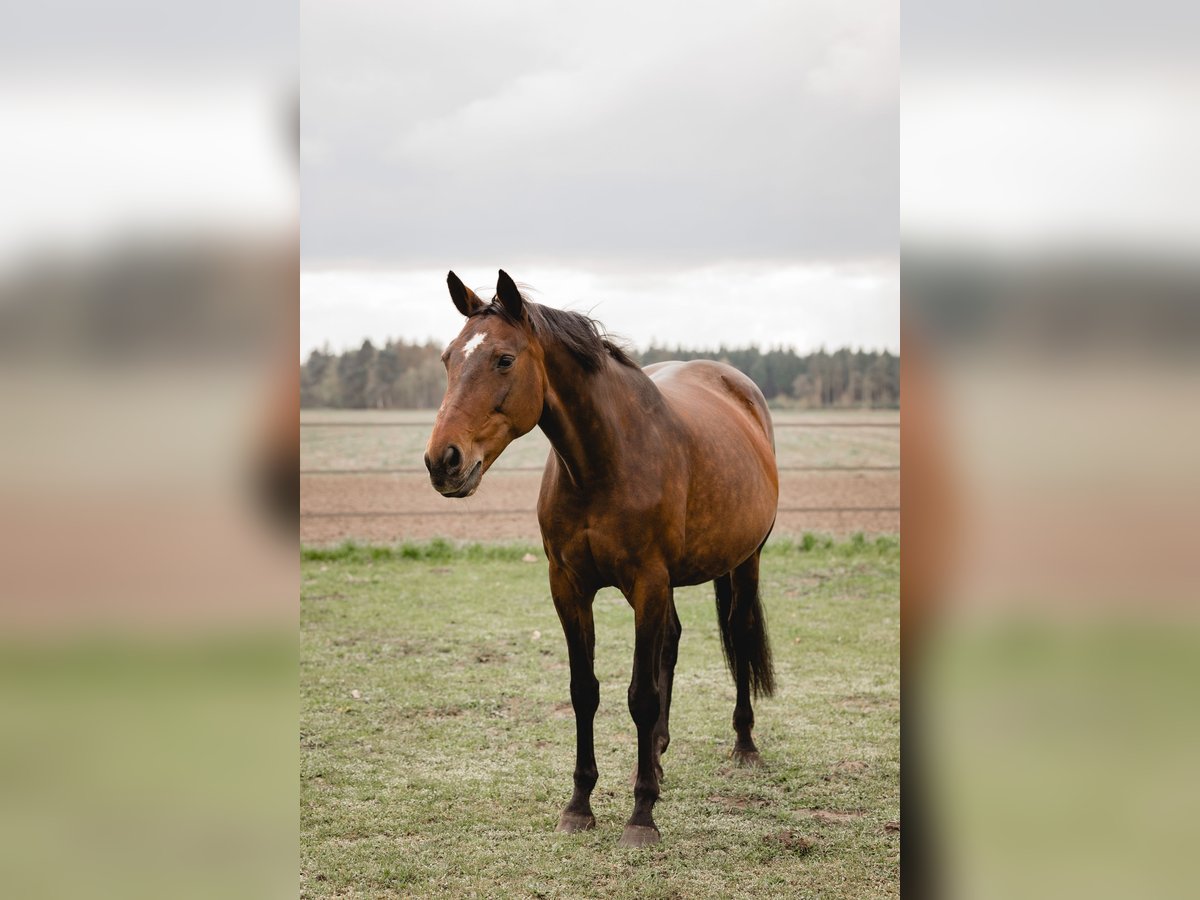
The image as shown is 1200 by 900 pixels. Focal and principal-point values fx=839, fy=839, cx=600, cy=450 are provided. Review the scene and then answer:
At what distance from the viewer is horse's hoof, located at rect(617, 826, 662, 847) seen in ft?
9.59

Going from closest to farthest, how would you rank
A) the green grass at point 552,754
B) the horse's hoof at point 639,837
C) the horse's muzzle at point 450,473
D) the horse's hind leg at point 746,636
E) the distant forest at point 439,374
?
1. the horse's muzzle at point 450,473
2. the green grass at point 552,754
3. the horse's hoof at point 639,837
4. the horse's hind leg at point 746,636
5. the distant forest at point 439,374

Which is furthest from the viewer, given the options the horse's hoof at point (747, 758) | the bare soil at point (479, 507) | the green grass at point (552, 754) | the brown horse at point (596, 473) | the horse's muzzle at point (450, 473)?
the bare soil at point (479, 507)

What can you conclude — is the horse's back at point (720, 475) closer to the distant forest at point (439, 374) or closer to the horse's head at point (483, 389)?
the horse's head at point (483, 389)

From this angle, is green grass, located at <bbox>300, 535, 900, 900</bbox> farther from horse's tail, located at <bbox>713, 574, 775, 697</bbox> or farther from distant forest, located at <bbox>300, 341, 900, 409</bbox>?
distant forest, located at <bbox>300, 341, 900, 409</bbox>

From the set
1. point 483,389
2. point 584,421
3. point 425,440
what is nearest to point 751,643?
point 584,421

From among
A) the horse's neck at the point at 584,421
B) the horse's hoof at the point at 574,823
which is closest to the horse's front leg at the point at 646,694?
the horse's hoof at the point at 574,823

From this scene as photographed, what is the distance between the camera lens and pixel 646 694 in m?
3.03

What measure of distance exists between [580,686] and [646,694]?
0.94ft

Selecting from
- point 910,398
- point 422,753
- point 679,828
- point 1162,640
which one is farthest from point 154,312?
point 422,753

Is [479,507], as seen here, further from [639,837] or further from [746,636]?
[639,837]

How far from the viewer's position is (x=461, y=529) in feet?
26.8

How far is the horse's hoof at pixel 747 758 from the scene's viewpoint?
3637 mm

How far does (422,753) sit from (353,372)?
6.29 m

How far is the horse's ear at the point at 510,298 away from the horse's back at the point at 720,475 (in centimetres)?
86
